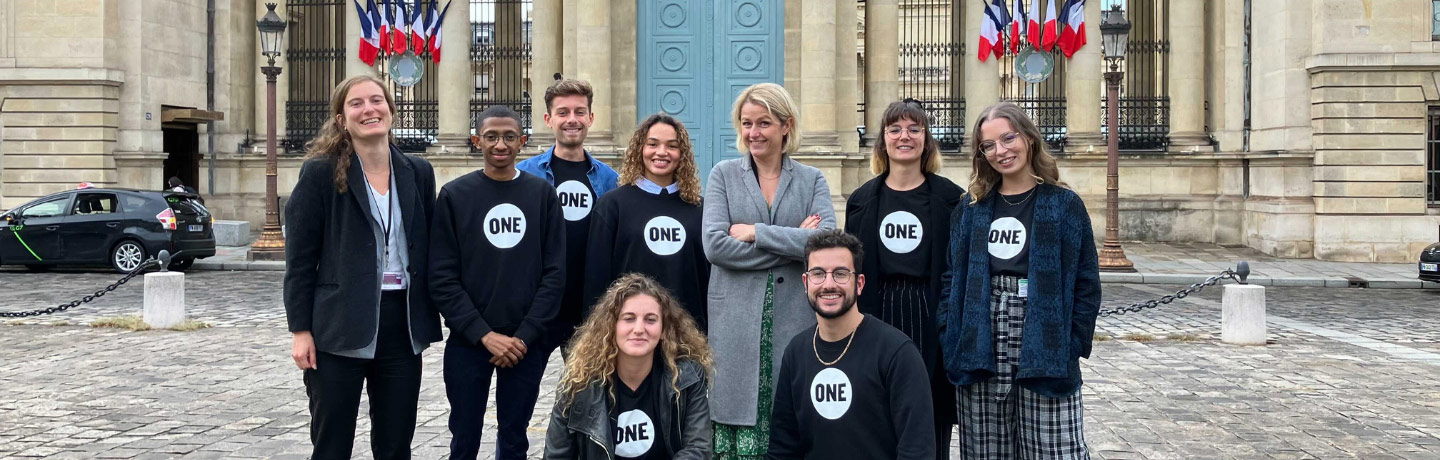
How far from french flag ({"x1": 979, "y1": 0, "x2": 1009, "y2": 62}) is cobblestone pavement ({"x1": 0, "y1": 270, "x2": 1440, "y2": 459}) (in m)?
11.3

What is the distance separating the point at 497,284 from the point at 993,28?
21.5 metres

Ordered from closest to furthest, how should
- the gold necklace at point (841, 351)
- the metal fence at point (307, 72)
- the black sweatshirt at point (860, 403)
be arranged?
1. the black sweatshirt at point (860, 403)
2. the gold necklace at point (841, 351)
3. the metal fence at point (307, 72)

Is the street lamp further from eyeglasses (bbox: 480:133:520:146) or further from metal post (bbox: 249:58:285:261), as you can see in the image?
eyeglasses (bbox: 480:133:520:146)

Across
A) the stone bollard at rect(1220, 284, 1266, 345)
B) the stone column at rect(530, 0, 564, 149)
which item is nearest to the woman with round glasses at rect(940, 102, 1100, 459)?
the stone bollard at rect(1220, 284, 1266, 345)

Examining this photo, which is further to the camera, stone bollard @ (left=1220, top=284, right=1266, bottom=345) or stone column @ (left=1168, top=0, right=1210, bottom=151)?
stone column @ (left=1168, top=0, right=1210, bottom=151)

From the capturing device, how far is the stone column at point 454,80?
27828 mm

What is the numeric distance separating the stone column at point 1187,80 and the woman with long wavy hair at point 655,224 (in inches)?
875

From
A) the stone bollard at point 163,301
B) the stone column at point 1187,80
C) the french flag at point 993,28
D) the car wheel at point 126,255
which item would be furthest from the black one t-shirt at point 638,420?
the stone column at point 1187,80

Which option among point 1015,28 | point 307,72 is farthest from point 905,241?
point 307,72

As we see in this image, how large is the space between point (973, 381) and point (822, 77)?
21.2 meters

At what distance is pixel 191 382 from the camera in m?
9.97

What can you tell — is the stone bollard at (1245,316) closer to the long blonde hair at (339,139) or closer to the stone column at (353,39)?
the long blonde hair at (339,139)

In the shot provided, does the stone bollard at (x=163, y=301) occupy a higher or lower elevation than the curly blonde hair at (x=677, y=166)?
lower

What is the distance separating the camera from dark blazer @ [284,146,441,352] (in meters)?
5.20
